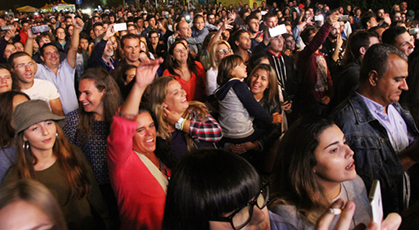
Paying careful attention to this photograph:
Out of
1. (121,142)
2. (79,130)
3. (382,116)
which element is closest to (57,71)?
(79,130)

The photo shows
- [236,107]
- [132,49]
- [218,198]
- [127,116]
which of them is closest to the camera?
[218,198]

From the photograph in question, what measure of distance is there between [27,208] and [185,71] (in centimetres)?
323

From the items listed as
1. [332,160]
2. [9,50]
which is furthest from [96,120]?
[9,50]

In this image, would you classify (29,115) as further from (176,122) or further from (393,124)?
(393,124)

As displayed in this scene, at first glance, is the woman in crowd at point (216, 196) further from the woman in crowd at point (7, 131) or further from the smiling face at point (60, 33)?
the smiling face at point (60, 33)

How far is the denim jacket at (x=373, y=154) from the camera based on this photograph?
6.71 ft

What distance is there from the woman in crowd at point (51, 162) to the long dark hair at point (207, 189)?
4.06 feet

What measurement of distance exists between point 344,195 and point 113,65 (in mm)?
4400

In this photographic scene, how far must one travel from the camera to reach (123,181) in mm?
1743

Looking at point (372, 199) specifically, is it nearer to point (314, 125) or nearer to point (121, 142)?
point (314, 125)

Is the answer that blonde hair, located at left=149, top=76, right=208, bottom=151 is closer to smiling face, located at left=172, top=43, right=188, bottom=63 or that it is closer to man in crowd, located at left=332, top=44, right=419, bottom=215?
man in crowd, located at left=332, top=44, right=419, bottom=215

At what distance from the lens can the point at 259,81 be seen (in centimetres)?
337

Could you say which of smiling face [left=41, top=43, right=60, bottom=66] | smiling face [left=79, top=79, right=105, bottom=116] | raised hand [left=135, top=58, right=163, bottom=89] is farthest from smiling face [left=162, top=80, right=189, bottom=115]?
smiling face [left=41, top=43, right=60, bottom=66]

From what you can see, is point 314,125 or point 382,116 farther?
point 382,116
